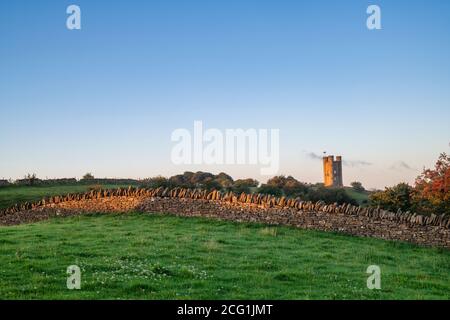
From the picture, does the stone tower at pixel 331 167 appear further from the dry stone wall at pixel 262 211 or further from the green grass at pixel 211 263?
the green grass at pixel 211 263

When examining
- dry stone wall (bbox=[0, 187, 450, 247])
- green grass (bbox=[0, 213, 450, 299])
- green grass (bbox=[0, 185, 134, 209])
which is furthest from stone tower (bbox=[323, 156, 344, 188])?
green grass (bbox=[0, 213, 450, 299])

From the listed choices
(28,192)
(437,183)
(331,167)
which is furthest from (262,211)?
(331,167)

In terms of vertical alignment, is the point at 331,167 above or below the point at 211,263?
above

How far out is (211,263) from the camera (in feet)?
54.6

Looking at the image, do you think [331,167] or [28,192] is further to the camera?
[331,167]

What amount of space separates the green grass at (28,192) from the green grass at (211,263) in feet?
53.4

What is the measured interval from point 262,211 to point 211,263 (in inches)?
426

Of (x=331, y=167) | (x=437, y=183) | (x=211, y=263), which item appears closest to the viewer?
(x=211, y=263)

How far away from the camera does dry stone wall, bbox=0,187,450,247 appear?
2381 cm

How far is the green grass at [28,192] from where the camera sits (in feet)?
134

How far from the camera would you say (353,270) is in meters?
16.9

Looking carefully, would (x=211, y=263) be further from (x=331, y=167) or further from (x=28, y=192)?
(x=331, y=167)
